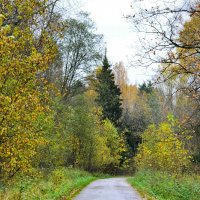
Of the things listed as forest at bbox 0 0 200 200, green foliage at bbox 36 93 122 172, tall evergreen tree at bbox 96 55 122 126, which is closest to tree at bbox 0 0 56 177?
forest at bbox 0 0 200 200

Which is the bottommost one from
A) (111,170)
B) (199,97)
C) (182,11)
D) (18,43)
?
(111,170)

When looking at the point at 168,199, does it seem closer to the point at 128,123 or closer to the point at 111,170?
the point at 111,170

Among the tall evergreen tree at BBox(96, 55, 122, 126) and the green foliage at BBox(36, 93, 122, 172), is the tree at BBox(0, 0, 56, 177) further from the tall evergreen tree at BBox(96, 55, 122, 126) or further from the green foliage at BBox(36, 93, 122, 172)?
the tall evergreen tree at BBox(96, 55, 122, 126)

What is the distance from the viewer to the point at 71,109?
27.6 metres

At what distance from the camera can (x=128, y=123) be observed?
5988 centimetres

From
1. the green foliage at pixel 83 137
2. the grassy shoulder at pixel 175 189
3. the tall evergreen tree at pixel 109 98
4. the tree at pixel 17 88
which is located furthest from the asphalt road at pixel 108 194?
the tall evergreen tree at pixel 109 98

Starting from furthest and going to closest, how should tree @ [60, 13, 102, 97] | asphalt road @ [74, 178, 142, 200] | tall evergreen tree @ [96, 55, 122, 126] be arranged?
tall evergreen tree @ [96, 55, 122, 126] < tree @ [60, 13, 102, 97] < asphalt road @ [74, 178, 142, 200]

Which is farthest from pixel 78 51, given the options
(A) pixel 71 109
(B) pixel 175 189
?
(B) pixel 175 189

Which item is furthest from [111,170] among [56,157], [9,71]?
[9,71]

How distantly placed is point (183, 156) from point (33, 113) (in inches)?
578

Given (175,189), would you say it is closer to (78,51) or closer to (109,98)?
(78,51)

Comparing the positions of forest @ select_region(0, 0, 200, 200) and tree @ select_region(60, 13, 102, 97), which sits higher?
tree @ select_region(60, 13, 102, 97)

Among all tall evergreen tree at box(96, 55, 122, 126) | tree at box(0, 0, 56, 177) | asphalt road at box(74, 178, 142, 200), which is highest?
tall evergreen tree at box(96, 55, 122, 126)

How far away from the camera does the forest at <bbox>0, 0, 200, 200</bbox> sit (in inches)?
324
